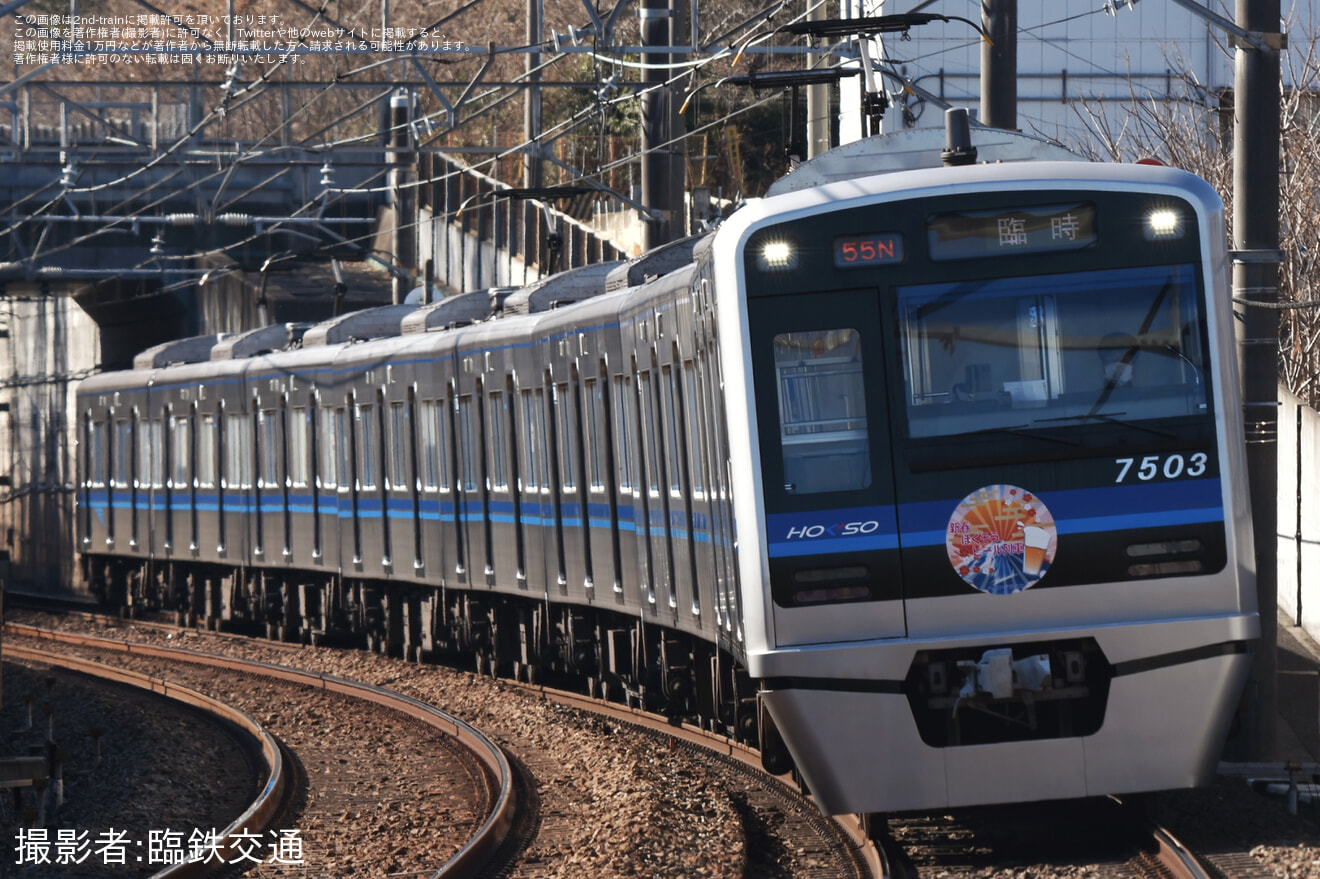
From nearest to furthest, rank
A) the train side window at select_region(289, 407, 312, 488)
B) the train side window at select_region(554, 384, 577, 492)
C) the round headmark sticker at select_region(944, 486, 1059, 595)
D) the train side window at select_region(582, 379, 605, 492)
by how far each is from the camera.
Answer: the round headmark sticker at select_region(944, 486, 1059, 595) < the train side window at select_region(582, 379, 605, 492) < the train side window at select_region(554, 384, 577, 492) < the train side window at select_region(289, 407, 312, 488)

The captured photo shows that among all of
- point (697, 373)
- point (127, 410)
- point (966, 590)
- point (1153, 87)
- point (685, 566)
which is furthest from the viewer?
point (127, 410)

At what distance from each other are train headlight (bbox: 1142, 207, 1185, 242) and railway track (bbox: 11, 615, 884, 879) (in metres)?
2.79

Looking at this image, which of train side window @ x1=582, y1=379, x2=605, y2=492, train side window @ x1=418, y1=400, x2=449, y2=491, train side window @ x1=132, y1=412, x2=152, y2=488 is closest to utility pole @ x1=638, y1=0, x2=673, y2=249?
train side window @ x1=418, y1=400, x2=449, y2=491

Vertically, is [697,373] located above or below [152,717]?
above

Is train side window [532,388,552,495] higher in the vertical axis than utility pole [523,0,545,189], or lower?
lower

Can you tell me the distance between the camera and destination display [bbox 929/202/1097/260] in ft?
27.7

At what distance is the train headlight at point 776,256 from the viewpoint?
28.1ft

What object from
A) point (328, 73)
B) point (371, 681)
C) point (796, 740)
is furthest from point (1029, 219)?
point (328, 73)

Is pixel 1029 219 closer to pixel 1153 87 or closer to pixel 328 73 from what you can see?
pixel 1153 87

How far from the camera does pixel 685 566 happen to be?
12.2 meters

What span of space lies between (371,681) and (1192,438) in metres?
12.7

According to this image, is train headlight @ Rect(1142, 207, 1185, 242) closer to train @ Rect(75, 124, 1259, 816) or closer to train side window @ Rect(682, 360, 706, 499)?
train @ Rect(75, 124, 1259, 816)

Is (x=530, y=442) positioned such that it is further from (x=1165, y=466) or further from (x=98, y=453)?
(x=98, y=453)

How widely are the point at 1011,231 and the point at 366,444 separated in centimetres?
1353
